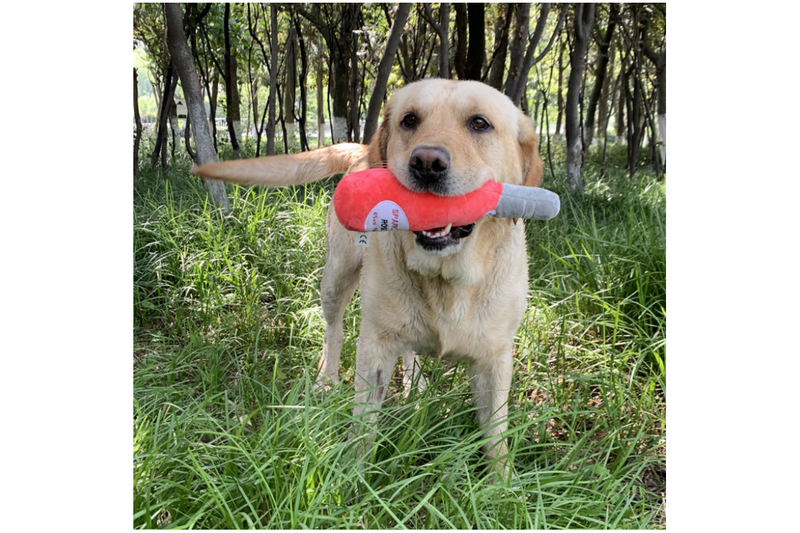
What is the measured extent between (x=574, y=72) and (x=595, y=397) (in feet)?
13.9

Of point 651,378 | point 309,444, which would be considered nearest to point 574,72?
point 651,378

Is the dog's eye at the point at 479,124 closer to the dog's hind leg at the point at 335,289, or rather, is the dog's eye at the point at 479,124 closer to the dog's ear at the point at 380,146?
the dog's ear at the point at 380,146

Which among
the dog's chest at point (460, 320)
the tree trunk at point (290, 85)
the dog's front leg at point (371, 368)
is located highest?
the tree trunk at point (290, 85)

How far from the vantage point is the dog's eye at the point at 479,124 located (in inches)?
69.3

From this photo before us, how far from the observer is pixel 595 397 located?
2291 millimetres

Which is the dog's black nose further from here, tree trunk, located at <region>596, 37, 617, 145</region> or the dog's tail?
tree trunk, located at <region>596, 37, 617, 145</region>

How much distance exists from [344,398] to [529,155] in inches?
47.9

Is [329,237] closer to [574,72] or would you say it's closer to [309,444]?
[309,444]

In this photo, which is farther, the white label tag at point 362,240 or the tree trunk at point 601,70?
the tree trunk at point 601,70

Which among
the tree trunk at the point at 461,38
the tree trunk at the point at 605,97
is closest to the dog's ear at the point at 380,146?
the tree trunk at the point at 461,38

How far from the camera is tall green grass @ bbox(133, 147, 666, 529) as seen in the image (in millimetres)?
1497

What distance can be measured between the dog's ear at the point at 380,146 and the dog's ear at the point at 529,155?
21.2 inches

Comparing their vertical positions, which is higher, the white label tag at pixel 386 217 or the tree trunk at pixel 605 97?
the tree trunk at pixel 605 97

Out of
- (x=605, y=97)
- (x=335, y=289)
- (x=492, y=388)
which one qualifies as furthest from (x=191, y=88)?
(x=605, y=97)
